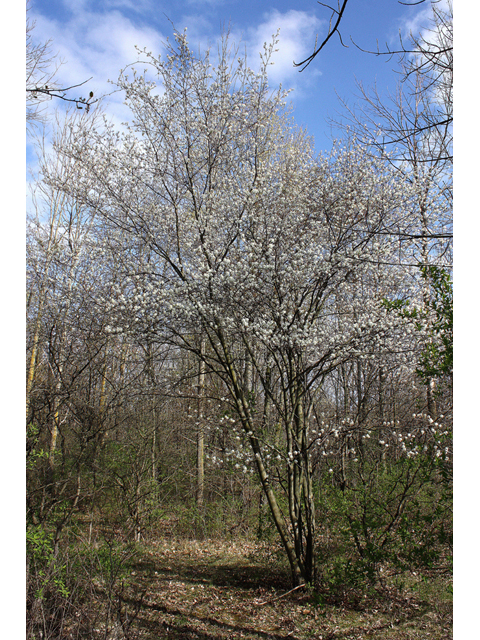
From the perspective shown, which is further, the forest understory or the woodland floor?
the woodland floor

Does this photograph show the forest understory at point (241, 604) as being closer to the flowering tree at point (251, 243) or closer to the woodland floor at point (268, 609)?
the woodland floor at point (268, 609)

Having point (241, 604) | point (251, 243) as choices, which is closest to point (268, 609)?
point (241, 604)

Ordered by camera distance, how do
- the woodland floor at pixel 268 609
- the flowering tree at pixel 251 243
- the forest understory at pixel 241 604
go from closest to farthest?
the forest understory at pixel 241 604 < the woodland floor at pixel 268 609 < the flowering tree at pixel 251 243

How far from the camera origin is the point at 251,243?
10.9ft

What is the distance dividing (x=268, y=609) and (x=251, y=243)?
2829 millimetres

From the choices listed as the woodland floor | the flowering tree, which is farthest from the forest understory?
the flowering tree

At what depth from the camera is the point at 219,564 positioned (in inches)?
171

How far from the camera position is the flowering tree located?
331cm

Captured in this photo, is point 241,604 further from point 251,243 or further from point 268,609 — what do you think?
point 251,243

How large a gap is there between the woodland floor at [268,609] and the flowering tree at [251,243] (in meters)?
0.32

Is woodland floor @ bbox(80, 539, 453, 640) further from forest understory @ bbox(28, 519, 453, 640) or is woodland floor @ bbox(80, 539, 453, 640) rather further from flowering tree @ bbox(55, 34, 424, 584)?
flowering tree @ bbox(55, 34, 424, 584)

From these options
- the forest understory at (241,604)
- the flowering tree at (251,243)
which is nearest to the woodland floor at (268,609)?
the forest understory at (241,604)

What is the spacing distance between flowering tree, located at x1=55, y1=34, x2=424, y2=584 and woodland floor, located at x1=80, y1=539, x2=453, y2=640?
32cm

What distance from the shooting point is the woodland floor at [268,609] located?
2.78 m
